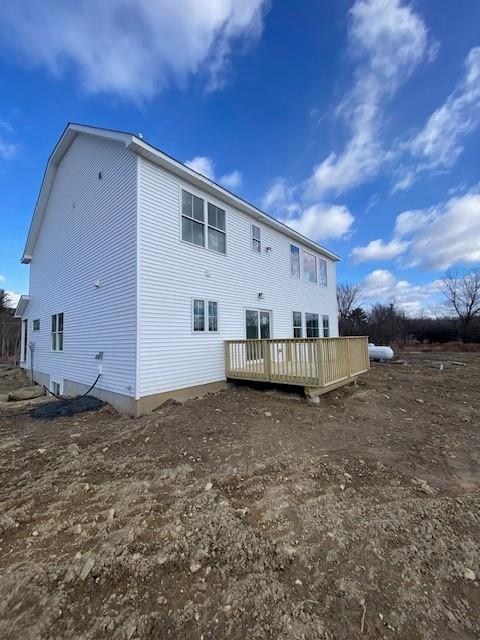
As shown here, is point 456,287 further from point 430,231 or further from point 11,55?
point 11,55

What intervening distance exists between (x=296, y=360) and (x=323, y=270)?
8.70 meters

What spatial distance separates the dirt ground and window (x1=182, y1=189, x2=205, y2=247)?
5.26 metres

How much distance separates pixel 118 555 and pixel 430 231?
89.5 feet

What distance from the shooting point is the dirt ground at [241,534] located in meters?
1.73

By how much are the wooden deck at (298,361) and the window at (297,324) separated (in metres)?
3.34

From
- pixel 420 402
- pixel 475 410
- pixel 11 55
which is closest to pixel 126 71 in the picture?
pixel 11 55

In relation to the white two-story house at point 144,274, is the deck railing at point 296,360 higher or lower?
lower

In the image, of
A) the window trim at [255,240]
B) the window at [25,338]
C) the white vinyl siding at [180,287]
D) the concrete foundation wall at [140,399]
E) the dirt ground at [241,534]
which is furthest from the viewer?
the window at [25,338]

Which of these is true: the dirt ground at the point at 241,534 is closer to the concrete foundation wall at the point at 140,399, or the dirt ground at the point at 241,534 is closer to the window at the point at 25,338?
the concrete foundation wall at the point at 140,399

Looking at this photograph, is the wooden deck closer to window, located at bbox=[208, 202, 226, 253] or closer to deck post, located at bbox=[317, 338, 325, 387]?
deck post, located at bbox=[317, 338, 325, 387]

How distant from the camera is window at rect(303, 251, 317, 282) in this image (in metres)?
13.0

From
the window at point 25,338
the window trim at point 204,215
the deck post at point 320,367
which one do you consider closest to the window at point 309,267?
the window trim at point 204,215

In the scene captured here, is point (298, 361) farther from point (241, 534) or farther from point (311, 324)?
point (311, 324)

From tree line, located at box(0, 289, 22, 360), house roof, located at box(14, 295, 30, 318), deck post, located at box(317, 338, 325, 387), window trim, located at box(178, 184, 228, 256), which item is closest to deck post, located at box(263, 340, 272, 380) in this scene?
deck post, located at box(317, 338, 325, 387)
